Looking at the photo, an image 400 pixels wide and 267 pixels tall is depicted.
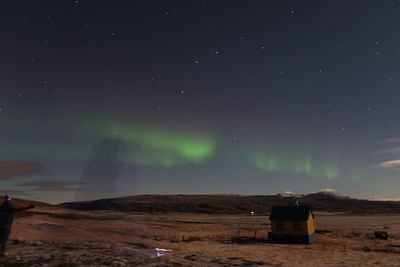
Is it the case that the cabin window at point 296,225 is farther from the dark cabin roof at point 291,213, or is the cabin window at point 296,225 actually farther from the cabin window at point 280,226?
the cabin window at point 280,226

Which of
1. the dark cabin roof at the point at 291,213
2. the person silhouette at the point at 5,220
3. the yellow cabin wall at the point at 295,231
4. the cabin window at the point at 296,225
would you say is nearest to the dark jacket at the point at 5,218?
the person silhouette at the point at 5,220

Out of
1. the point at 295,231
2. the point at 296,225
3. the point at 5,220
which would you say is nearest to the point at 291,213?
the point at 296,225

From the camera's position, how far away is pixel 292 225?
35719 mm

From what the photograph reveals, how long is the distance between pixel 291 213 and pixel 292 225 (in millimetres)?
1151

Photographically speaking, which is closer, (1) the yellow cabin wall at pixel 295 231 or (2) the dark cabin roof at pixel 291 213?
(1) the yellow cabin wall at pixel 295 231

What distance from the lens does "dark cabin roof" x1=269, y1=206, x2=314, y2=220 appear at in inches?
1421

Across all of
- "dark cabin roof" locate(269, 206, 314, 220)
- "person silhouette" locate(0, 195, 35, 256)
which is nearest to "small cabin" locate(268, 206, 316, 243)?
"dark cabin roof" locate(269, 206, 314, 220)

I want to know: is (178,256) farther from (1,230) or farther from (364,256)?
(364,256)

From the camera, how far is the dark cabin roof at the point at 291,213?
36094mm

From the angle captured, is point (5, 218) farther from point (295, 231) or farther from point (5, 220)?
point (295, 231)

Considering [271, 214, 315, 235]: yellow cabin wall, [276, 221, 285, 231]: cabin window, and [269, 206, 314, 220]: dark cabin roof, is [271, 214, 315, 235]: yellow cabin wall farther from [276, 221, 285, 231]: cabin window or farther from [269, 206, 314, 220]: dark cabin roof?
[269, 206, 314, 220]: dark cabin roof

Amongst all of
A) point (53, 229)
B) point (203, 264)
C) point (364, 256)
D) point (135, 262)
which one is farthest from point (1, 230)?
point (364, 256)

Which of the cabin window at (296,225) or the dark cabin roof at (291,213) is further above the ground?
the dark cabin roof at (291,213)

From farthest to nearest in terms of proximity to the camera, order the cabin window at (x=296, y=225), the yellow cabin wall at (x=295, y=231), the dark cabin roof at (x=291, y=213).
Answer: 1. the dark cabin roof at (x=291, y=213)
2. the cabin window at (x=296, y=225)
3. the yellow cabin wall at (x=295, y=231)
